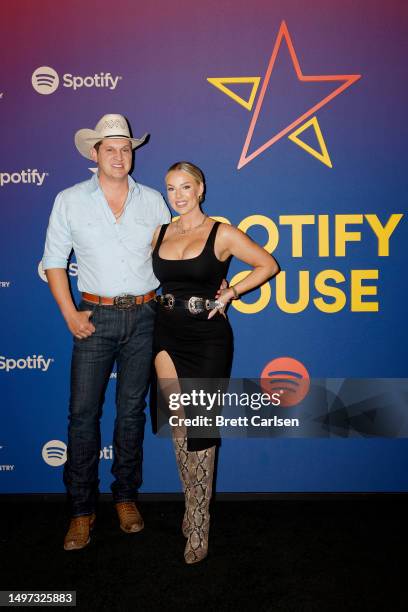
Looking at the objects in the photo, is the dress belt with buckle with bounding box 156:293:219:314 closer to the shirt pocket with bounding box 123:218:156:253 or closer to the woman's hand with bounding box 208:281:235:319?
the woman's hand with bounding box 208:281:235:319

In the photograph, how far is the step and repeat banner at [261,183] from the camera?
9.57 feet

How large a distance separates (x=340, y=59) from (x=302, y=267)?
1210mm

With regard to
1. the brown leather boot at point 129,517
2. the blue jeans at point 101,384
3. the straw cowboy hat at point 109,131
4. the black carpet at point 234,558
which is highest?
the straw cowboy hat at point 109,131

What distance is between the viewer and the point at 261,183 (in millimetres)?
3000

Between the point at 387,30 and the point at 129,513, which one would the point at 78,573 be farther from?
the point at 387,30

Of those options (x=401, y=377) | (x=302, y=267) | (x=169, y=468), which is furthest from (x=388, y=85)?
(x=169, y=468)

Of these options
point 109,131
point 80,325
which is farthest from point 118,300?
point 109,131

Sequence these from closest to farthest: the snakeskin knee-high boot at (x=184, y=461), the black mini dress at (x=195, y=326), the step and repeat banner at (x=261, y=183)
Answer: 1. the black mini dress at (x=195, y=326)
2. the snakeskin knee-high boot at (x=184, y=461)
3. the step and repeat banner at (x=261, y=183)

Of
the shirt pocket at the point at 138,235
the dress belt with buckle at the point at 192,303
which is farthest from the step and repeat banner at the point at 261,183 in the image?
the dress belt with buckle at the point at 192,303

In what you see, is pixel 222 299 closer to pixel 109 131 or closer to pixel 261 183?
pixel 261 183

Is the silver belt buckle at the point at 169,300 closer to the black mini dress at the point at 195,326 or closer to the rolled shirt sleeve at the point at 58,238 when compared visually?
the black mini dress at the point at 195,326

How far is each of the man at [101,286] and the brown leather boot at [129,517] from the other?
0.54ft

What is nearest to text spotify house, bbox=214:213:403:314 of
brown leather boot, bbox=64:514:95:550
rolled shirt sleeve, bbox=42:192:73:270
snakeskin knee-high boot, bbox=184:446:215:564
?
rolled shirt sleeve, bbox=42:192:73:270

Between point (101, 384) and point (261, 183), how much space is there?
148 cm
